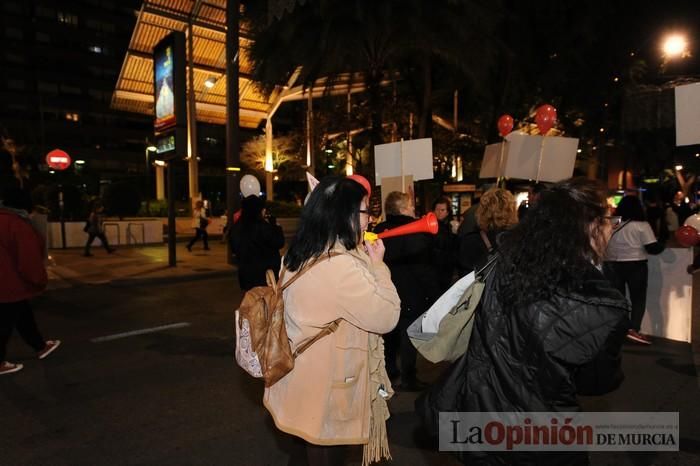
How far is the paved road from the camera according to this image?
330cm

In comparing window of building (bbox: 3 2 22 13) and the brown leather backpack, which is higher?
window of building (bbox: 3 2 22 13)

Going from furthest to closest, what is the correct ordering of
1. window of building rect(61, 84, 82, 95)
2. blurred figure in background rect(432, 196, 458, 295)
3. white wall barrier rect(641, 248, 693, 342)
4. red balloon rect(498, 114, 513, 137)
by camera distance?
window of building rect(61, 84, 82, 95) → red balloon rect(498, 114, 513, 137) → white wall barrier rect(641, 248, 693, 342) → blurred figure in background rect(432, 196, 458, 295)

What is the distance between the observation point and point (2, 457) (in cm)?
328

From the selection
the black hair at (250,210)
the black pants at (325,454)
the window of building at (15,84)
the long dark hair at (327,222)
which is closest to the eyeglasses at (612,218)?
the long dark hair at (327,222)

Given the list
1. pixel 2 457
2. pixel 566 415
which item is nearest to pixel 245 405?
pixel 2 457

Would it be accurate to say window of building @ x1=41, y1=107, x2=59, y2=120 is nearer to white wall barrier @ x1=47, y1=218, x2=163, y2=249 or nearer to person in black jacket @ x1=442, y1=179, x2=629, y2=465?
white wall barrier @ x1=47, y1=218, x2=163, y2=249

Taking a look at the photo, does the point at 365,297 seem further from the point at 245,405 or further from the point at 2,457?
the point at 2,457

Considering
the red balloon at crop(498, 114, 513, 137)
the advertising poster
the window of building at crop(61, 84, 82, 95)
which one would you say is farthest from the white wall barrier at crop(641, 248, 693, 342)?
the window of building at crop(61, 84, 82, 95)

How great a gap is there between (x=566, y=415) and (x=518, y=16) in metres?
16.1

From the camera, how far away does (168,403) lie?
163 inches

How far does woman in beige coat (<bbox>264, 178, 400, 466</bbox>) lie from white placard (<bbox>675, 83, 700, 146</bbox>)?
316 centimetres

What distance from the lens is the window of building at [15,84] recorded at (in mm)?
49562

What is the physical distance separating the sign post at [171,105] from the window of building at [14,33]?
5079cm

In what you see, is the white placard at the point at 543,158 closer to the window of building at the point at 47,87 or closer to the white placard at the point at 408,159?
the white placard at the point at 408,159
